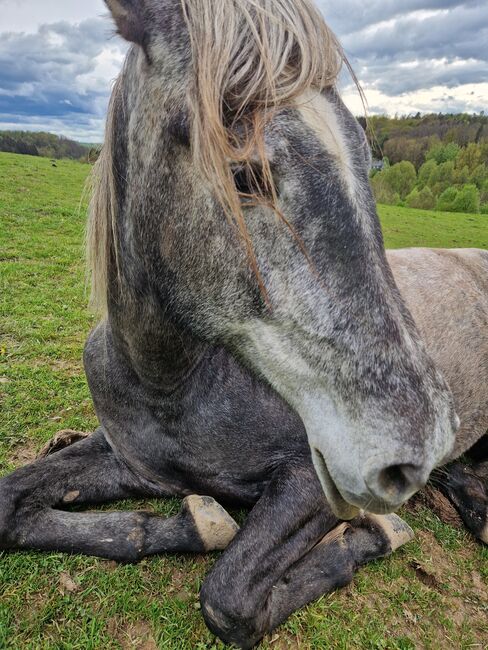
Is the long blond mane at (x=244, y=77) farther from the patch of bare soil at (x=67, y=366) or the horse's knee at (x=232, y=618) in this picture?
the patch of bare soil at (x=67, y=366)

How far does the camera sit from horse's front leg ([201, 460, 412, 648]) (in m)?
2.31

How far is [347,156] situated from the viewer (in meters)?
1.79

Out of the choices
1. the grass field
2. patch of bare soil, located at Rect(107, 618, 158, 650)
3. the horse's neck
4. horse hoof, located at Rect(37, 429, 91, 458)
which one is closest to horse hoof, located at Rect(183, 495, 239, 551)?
the grass field

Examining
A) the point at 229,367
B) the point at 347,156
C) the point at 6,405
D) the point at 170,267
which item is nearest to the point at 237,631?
the point at 229,367

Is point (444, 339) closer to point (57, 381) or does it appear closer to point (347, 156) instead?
point (347, 156)

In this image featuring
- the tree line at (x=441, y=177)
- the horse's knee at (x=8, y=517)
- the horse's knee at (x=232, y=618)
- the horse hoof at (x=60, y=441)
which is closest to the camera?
the horse's knee at (x=232, y=618)

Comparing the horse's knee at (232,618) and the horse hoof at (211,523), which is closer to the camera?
the horse's knee at (232,618)

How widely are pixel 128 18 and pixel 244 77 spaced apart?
0.54 meters

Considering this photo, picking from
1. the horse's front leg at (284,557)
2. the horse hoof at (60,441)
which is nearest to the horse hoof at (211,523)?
the horse's front leg at (284,557)

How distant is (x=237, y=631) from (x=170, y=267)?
1.77 m

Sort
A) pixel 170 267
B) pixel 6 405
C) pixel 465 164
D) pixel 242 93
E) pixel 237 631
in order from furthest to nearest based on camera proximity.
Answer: pixel 465 164
pixel 6 405
pixel 237 631
pixel 170 267
pixel 242 93

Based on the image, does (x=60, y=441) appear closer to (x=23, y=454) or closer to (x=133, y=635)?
(x=23, y=454)

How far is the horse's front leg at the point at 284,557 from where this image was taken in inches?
90.9

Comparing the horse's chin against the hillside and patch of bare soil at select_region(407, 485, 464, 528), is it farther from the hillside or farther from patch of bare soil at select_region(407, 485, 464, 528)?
the hillside
